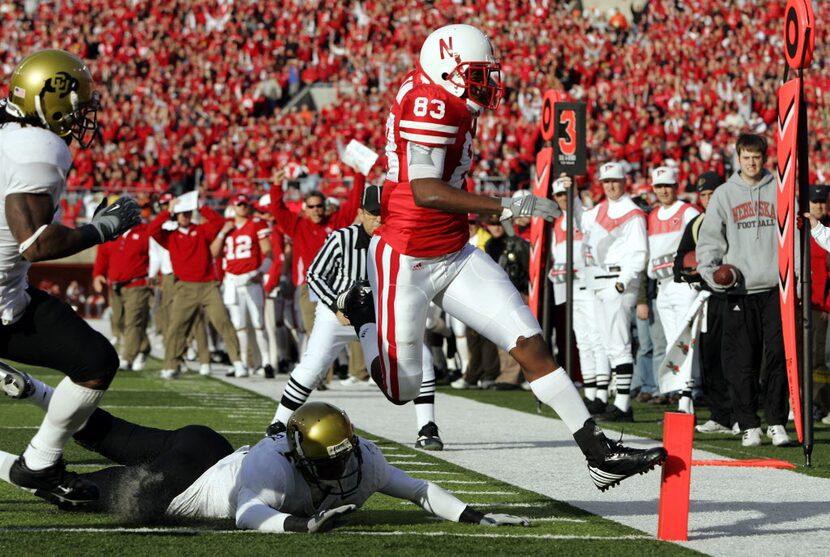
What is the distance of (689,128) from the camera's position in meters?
28.6

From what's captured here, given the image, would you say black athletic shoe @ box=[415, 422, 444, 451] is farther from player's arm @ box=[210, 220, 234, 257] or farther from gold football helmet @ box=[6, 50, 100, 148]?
player's arm @ box=[210, 220, 234, 257]

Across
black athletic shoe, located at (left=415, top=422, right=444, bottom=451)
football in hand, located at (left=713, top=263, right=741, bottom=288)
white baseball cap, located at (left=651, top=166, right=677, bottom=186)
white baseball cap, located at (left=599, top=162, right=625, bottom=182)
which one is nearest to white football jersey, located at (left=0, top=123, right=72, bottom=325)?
black athletic shoe, located at (left=415, top=422, right=444, bottom=451)

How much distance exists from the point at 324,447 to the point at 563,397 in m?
0.98

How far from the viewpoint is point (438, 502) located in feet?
17.3

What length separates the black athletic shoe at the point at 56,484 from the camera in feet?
17.9

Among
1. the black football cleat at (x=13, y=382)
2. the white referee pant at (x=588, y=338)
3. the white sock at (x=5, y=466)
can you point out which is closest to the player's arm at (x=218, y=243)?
the white referee pant at (x=588, y=338)

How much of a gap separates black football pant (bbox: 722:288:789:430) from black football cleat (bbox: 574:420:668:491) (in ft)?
12.3

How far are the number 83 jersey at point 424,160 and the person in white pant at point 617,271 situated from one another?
4716 millimetres

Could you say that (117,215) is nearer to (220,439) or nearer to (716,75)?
(220,439)

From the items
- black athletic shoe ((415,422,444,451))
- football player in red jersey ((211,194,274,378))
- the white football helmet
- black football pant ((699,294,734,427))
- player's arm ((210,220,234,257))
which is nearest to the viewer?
the white football helmet

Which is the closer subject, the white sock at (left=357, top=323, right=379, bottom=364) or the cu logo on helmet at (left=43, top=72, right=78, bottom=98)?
the cu logo on helmet at (left=43, top=72, right=78, bottom=98)

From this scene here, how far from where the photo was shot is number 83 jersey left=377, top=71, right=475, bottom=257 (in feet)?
18.3

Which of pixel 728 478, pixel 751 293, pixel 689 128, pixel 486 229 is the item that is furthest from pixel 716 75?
pixel 728 478

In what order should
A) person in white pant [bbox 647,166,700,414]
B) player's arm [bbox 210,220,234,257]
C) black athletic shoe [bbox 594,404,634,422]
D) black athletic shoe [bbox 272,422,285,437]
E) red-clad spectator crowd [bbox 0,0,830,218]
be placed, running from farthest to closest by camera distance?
red-clad spectator crowd [bbox 0,0,830,218] → player's arm [bbox 210,220,234,257] → person in white pant [bbox 647,166,700,414] → black athletic shoe [bbox 594,404,634,422] → black athletic shoe [bbox 272,422,285,437]
